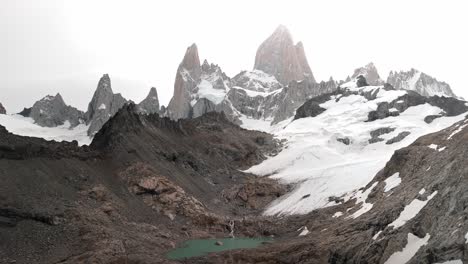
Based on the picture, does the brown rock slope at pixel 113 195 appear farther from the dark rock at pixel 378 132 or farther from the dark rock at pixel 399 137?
the dark rock at pixel 378 132

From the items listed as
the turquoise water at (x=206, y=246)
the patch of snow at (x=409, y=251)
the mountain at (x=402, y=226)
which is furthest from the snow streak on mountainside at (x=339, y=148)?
the patch of snow at (x=409, y=251)

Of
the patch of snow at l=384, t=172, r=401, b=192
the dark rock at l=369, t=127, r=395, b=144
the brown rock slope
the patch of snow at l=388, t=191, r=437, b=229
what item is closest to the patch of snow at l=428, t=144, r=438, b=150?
the patch of snow at l=384, t=172, r=401, b=192

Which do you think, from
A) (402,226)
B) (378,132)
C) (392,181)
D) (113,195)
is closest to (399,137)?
(378,132)

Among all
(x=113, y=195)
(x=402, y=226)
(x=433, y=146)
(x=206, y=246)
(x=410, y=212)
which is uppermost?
(x=113, y=195)

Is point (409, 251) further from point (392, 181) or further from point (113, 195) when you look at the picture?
point (113, 195)

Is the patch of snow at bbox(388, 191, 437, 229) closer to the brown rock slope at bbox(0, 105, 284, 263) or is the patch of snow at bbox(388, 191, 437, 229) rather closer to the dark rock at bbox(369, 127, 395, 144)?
the brown rock slope at bbox(0, 105, 284, 263)

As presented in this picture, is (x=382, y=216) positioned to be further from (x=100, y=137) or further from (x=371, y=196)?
(x=100, y=137)
